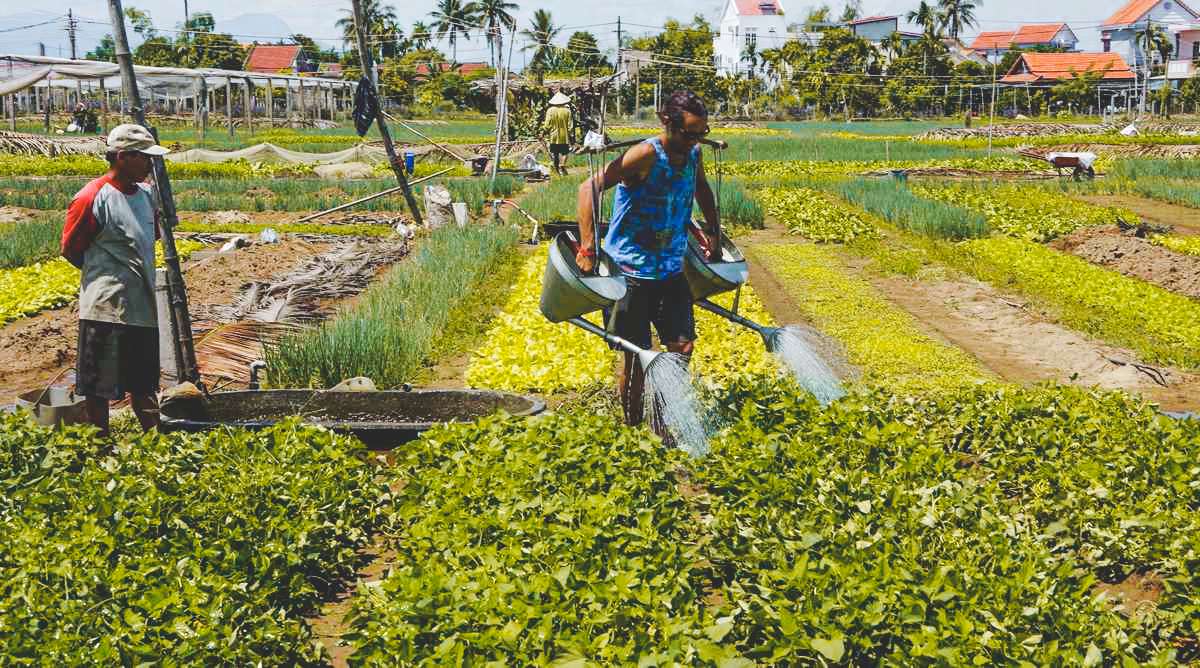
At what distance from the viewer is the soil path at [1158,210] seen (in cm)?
1695

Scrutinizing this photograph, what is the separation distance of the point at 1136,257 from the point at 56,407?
11.0 meters

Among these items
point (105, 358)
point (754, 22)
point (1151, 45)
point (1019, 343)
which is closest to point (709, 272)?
point (105, 358)

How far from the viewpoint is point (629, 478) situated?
432cm

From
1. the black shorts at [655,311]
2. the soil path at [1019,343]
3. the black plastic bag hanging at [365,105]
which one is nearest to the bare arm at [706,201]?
the black shorts at [655,311]

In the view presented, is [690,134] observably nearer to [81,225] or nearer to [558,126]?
[81,225]

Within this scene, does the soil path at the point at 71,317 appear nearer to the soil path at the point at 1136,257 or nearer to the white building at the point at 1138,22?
the soil path at the point at 1136,257

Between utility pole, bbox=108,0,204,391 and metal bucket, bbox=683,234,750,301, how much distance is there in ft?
8.75

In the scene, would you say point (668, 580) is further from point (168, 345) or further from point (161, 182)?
point (168, 345)

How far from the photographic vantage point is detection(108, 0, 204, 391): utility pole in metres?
6.15

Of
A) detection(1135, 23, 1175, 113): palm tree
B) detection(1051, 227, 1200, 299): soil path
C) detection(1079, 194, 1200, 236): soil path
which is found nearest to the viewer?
detection(1051, 227, 1200, 299): soil path

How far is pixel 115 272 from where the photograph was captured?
548 centimetres

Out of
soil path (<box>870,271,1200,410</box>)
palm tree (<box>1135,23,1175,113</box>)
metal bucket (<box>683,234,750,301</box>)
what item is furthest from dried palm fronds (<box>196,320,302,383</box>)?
palm tree (<box>1135,23,1175,113</box>)

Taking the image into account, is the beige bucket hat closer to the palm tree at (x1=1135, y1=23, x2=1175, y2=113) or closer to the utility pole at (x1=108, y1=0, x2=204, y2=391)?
the utility pole at (x1=108, y1=0, x2=204, y2=391)

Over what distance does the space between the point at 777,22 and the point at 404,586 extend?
10257 centimetres
